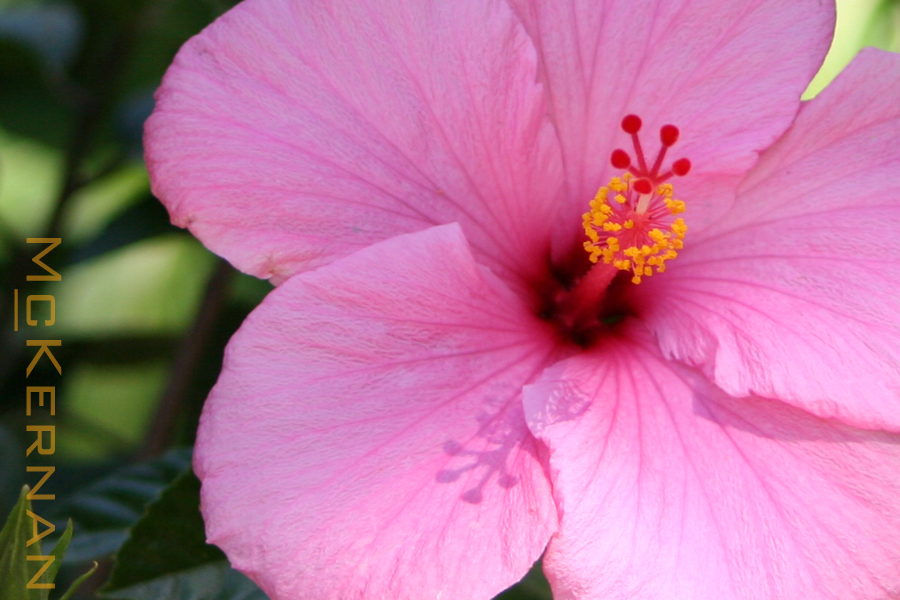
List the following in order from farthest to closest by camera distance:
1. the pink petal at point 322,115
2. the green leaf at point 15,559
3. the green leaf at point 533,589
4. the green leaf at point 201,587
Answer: the green leaf at point 533,589 < the green leaf at point 201,587 < the pink petal at point 322,115 < the green leaf at point 15,559

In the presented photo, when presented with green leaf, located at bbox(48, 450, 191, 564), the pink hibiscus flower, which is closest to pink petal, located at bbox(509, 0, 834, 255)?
the pink hibiscus flower

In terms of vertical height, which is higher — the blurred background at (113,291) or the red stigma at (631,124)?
the red stigma at (631,124)

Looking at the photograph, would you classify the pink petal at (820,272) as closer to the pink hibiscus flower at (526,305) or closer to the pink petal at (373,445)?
the pink hibiscus flower at (526,305)

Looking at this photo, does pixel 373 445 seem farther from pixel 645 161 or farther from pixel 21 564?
pixel 645 161

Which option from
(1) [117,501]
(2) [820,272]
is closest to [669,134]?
(2) [820,272]

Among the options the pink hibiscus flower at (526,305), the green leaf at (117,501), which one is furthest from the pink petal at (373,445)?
the green leaf at (117,501)

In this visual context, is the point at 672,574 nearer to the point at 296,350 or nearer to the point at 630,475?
the point at 630,475
